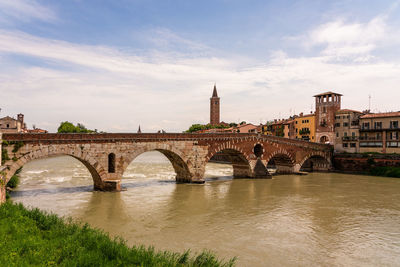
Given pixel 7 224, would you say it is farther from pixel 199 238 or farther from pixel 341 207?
pixel 341 207

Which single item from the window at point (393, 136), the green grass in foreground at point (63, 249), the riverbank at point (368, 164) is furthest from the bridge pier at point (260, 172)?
the green grass in foreground at point (63, 249)

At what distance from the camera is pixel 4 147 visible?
63.6 ft

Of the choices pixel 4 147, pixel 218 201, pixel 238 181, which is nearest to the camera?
pixel 4 147

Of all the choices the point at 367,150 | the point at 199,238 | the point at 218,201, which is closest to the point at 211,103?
the point at 367,150

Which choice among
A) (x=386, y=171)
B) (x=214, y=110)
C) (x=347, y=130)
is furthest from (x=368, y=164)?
(x=214, y=110)

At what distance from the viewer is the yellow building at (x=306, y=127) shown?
55312 millimetres

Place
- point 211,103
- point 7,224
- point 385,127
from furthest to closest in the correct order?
point 211,103, point 385,127, point 7,224

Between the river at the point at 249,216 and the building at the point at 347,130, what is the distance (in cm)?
1230

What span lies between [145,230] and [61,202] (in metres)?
8.62

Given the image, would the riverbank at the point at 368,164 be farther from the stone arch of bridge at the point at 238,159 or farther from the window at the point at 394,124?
the stone arch of bridge at the point at 238,159

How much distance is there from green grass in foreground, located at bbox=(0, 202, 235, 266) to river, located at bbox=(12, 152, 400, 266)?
119 inches

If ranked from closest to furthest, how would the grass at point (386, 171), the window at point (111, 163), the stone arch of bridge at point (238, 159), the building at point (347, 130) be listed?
the window at point (111, 163)
the stone arch of bridge at point (238, 159)
the grass at point (386, 171)
the building at point (347, 130)

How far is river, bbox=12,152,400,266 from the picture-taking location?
1237 centimetres

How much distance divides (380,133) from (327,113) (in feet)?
24.9
